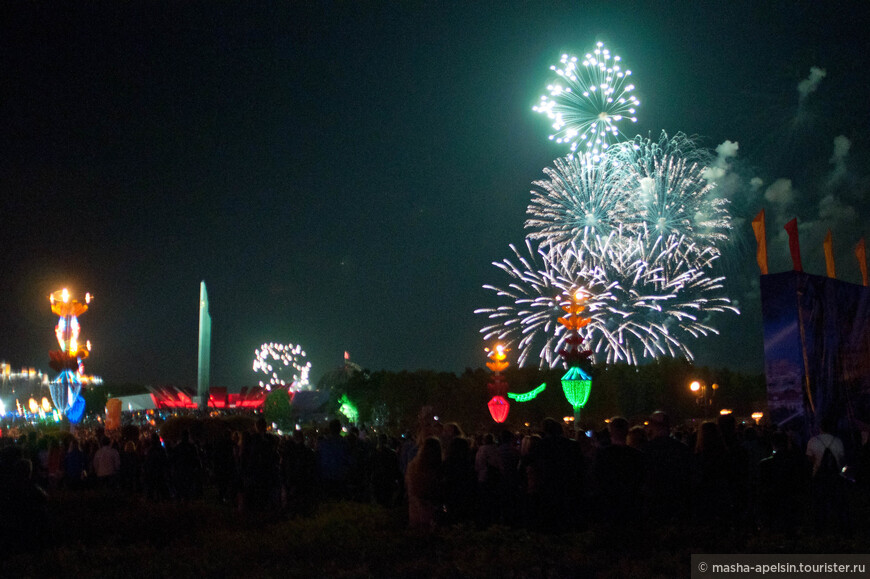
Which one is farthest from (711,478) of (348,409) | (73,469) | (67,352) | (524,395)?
(348,409)

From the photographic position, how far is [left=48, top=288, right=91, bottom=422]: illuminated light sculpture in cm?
5675

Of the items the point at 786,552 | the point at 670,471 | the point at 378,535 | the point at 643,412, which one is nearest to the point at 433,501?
the point at 378,535

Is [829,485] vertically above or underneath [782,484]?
underneath

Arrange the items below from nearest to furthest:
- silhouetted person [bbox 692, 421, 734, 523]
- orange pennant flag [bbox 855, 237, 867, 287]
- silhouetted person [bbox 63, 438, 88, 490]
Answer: silhouetted person [bbox 692, 421, 734, 523]
silhouetted person [bbox 63, 438, 88, 490]
orange pennant flag [bbox 855, 237, 867, 287]

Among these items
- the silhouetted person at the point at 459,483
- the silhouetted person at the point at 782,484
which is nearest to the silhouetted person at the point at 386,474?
the silhouetted person at the point at 459,483

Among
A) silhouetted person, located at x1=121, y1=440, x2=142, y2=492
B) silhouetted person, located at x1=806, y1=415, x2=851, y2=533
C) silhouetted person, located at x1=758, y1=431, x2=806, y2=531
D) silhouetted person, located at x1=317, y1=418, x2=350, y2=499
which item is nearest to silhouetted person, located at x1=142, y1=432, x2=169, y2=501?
silhouetted person, located at x1=121, y1=440, x2=142, y2=492

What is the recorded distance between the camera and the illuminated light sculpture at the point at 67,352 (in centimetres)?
5675

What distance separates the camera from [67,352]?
56969 mm

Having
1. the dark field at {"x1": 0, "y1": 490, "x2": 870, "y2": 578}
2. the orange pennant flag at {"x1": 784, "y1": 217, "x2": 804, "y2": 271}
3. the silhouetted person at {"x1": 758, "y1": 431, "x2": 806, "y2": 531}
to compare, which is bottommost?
the dark field at {"x1": 0, "y1": 490, "x2": 870, "y2": 578}

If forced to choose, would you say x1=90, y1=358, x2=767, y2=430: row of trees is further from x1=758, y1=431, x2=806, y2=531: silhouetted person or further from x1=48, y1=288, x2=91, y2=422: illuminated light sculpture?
x1=758, y1=431, x2=806, y2=531: silhouetted person

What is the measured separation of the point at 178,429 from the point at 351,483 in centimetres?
1651

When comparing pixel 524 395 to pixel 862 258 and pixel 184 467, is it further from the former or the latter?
pixel 184 467

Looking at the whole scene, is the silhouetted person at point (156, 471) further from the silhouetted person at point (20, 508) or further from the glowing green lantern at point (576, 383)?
the glowing green lantern at point (576, 383)

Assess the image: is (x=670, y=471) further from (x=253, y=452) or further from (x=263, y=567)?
(x=253, y=452)
